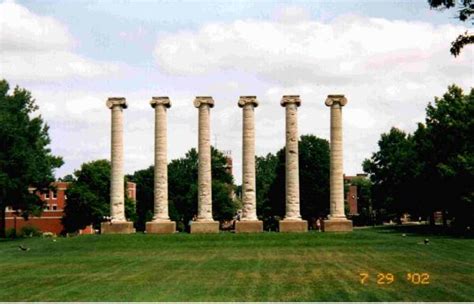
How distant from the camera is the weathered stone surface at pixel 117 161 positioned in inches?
2950

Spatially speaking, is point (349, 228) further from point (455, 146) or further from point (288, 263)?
point (288, 263)

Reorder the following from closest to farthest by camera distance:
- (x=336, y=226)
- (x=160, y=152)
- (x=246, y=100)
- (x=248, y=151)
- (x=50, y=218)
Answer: (x=336, y=226), (x=248, y=151), (x=246, y=100), (x=160, y=152), (x=50, y=218)

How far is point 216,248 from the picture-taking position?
5681 centimetres

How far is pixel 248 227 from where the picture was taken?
240ft

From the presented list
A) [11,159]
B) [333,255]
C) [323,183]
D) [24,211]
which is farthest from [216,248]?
[323,183]

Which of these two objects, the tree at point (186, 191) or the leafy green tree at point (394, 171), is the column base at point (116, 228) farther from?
the tree at point (186, 191)

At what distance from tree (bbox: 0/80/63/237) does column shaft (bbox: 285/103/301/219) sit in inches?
1081

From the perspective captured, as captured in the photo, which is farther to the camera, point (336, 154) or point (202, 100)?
point (202, 100)

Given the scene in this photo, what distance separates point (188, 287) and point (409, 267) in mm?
12971

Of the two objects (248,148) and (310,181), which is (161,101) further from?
(310,181)

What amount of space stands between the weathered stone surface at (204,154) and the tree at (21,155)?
18875mm

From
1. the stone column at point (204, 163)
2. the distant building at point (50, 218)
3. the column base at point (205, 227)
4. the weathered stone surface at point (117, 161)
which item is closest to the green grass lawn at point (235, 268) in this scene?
the column base at point (205, 227)

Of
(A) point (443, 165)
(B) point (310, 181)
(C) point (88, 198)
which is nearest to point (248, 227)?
(A) point (443, 165)

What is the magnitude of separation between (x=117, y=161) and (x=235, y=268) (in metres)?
37.4
